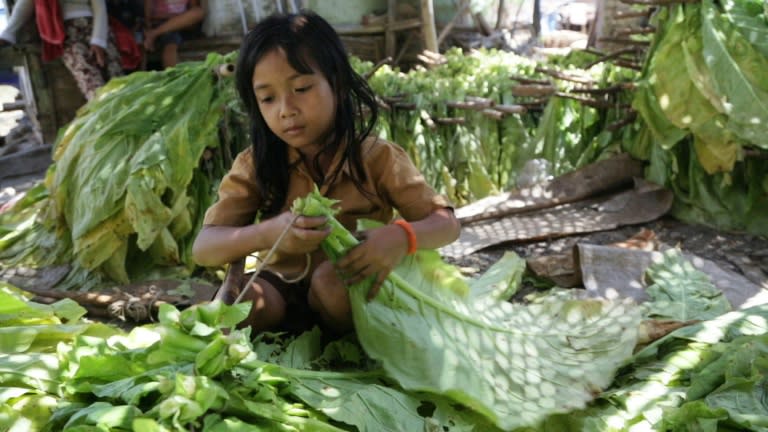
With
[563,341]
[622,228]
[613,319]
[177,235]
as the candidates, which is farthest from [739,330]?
[177,235]

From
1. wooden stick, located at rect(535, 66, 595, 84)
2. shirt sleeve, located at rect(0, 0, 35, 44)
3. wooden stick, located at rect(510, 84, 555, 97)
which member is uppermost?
shirt sleeve, located at rect(0, 0, 35, 44)

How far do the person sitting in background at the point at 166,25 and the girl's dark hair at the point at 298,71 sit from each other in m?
5.12

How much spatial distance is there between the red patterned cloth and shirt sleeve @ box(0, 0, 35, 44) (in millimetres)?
113

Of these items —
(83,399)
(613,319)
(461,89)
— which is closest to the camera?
(83,399)

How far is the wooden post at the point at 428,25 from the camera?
9297 mm

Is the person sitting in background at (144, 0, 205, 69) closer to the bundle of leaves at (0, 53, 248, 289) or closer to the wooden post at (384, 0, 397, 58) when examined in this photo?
the bundle of leaves at (0, 53, 248, 289)

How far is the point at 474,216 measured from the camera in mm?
4750

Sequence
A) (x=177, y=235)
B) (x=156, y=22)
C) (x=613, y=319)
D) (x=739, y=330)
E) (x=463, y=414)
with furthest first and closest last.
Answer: (x=156, y=22)
(x=177, y=235)
(x=613, y=319)
(x=739, y=330)
(x=463, y=414)

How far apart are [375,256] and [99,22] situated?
5.26 meters

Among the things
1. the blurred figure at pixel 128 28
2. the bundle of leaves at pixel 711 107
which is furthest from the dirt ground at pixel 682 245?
the blurred figure at pixel 128 28

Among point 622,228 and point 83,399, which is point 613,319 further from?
point 622,228

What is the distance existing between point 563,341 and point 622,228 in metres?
2.42

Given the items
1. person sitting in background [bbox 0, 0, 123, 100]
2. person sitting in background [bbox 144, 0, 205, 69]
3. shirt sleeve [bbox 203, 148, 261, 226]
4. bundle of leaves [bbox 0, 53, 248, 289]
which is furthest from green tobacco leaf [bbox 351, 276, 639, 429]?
person sitting in background [bbox 144, 0, 205, 69]

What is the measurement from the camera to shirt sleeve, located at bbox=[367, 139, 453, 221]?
2369 millimetres
